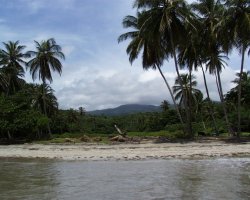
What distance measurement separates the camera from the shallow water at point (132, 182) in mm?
12102

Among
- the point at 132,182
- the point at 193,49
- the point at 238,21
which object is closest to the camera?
the point at 132,182

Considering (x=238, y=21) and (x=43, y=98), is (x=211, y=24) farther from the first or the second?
(x=43, y=98)

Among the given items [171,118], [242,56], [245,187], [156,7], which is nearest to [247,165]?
[245,187]

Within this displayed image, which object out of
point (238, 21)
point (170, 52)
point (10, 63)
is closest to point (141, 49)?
point (170, 52)

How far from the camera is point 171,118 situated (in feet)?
270

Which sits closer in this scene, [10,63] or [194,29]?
[194,29]

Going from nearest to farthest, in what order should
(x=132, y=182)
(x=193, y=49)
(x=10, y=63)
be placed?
1. (x=132, y=182)
2. (x=193, y=49)
3. (x=10, y=63)

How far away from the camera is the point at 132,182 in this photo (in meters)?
14.8

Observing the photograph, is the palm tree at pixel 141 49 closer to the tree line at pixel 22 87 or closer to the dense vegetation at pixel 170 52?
the dense vegetation at pixel 170 52

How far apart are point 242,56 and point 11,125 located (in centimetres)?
2585

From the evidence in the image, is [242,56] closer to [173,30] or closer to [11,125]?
[173,30]

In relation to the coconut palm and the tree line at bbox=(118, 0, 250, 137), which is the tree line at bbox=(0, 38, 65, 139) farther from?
the tree line at bbox=(118, 0, 250, 137)

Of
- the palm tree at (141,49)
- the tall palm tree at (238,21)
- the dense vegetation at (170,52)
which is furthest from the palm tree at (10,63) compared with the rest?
the tall palm tree at (238,21)

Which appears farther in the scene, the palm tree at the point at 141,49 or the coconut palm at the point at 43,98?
the coconut palm at the point at 43,98
